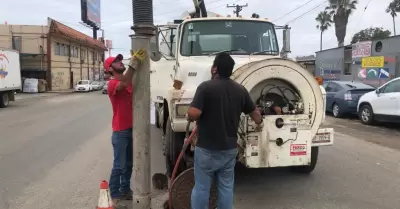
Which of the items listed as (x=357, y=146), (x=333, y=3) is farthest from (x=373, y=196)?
(x=333, y=3)

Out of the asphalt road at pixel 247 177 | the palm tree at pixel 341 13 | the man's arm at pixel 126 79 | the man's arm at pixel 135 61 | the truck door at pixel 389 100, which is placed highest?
the palm tree at pixel 341 13

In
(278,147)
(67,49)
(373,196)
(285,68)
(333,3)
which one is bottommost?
(373,196)

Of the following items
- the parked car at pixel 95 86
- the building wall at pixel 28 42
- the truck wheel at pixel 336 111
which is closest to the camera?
the truck wheel at pixel 336 111

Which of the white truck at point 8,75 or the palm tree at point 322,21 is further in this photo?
the palm tree at point 322,21

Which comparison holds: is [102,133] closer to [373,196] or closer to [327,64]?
[373,196]

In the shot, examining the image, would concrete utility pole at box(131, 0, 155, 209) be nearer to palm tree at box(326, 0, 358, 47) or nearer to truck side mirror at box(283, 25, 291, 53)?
truck side mirror at box(283, 25, 291, 53)

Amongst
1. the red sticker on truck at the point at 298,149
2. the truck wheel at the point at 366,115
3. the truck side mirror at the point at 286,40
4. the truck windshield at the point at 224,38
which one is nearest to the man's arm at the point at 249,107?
the red sticker on truck at the point at 298,149

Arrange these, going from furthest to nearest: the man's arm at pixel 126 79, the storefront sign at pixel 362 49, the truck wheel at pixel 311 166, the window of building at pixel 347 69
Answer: the window of building at pixel 347 69 < the storefront sign at pixel 362 49 < the truck wheel at pixel 311 166 < the man's arm at pixel 126 79

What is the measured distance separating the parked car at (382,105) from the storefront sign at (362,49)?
1159 centimetres

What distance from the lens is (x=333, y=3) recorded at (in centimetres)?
4762

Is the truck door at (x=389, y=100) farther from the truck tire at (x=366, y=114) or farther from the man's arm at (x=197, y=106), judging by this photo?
the man's arm at (x=197, y=106)

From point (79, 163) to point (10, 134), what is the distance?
469 cm

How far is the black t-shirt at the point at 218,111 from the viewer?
3648 millimetres

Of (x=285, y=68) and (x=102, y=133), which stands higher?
(x=285, y=68)
